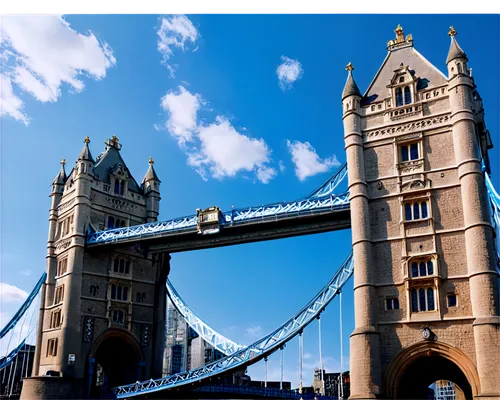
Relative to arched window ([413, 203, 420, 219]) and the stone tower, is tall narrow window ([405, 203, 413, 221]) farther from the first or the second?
the stone tower

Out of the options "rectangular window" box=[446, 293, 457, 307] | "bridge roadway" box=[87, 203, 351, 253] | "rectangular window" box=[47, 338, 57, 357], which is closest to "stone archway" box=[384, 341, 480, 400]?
"rectangular window" box=[446, 293, 457, 307]

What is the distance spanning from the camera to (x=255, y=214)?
43969 mm

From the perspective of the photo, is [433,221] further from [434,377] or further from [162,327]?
[162,327]

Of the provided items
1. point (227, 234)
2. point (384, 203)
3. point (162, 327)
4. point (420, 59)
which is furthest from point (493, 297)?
point (162, 327)

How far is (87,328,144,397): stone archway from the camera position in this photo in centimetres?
5023

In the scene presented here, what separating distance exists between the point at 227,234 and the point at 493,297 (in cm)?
2194

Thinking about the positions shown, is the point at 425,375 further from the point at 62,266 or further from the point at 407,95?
the point at 62,266

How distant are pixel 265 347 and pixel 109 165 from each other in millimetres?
26553

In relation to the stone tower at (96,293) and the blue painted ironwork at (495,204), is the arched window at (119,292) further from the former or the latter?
the blue painted ironwork at (495,204)

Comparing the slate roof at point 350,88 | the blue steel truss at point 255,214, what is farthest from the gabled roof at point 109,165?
the slate roof at point 350,88

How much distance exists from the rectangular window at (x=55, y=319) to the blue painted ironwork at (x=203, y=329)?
13130 mm

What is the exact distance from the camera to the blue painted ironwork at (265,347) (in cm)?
4003

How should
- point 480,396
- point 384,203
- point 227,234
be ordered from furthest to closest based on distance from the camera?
point 227,234 → point 384,203 → point 480,396

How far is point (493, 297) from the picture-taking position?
31.4 metres
